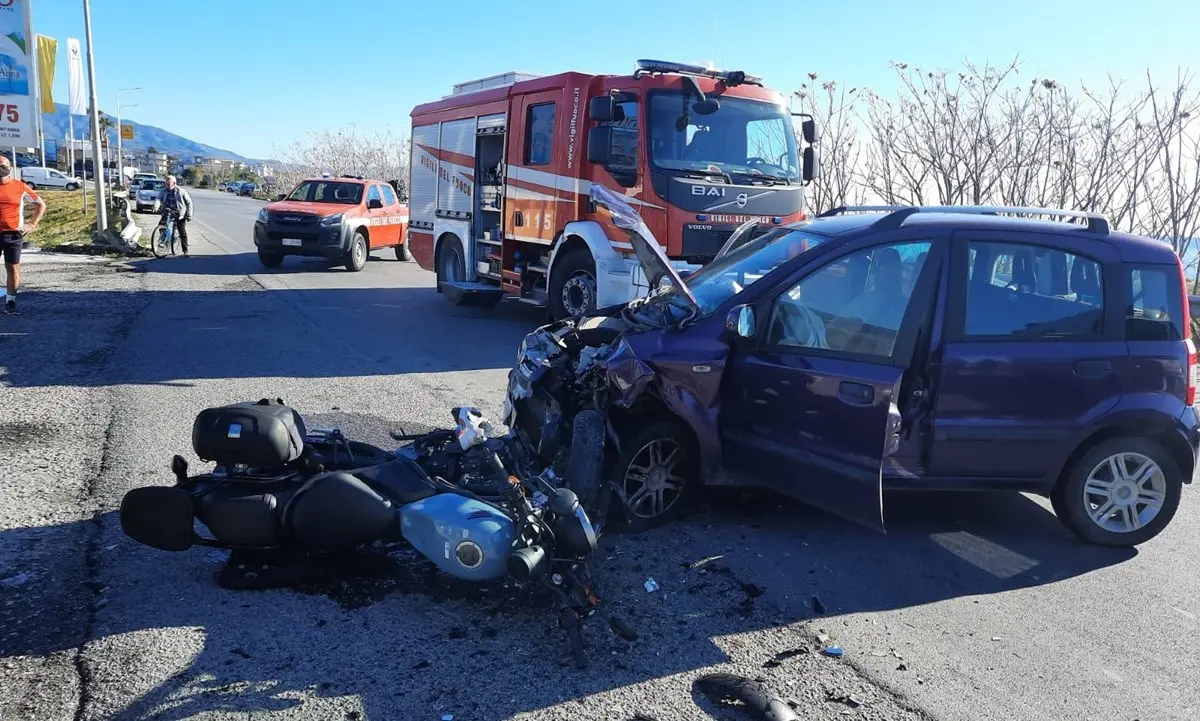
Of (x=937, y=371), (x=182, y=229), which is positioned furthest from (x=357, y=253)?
(x=937, y=371)

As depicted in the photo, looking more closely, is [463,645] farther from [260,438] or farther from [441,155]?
[441,155]

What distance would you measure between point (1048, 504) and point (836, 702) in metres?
3.06

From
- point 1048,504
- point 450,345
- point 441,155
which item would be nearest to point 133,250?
point 441,155

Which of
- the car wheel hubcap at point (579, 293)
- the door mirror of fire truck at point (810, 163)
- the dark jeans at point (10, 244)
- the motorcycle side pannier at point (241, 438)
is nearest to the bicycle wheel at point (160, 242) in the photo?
the dark jeans at point (10, 244)

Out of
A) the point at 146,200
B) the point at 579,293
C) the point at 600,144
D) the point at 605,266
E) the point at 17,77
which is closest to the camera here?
the point at 600,144

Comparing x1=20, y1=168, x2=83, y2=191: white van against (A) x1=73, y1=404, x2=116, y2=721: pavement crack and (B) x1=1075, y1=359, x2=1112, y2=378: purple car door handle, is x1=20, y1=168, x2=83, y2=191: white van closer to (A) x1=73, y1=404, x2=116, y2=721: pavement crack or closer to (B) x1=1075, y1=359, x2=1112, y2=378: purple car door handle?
(A) x1=73, y1=404, x2=116, y2=721: pavement crack

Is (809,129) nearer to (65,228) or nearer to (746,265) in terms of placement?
(746,265)

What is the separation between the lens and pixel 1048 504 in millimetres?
5582

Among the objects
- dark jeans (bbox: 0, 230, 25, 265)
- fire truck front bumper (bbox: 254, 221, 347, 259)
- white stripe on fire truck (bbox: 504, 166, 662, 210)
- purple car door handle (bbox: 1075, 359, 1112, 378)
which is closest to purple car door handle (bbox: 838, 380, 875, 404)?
purple car door handle (bbox: 1075, 359, 1112, 378)

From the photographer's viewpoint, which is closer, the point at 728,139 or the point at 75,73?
the point at 728,139

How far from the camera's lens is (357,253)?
61.6ft

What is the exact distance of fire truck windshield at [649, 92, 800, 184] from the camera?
9.80 metres

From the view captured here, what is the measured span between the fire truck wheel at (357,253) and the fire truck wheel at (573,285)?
28.6 ft

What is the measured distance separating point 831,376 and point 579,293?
6.50 metres
